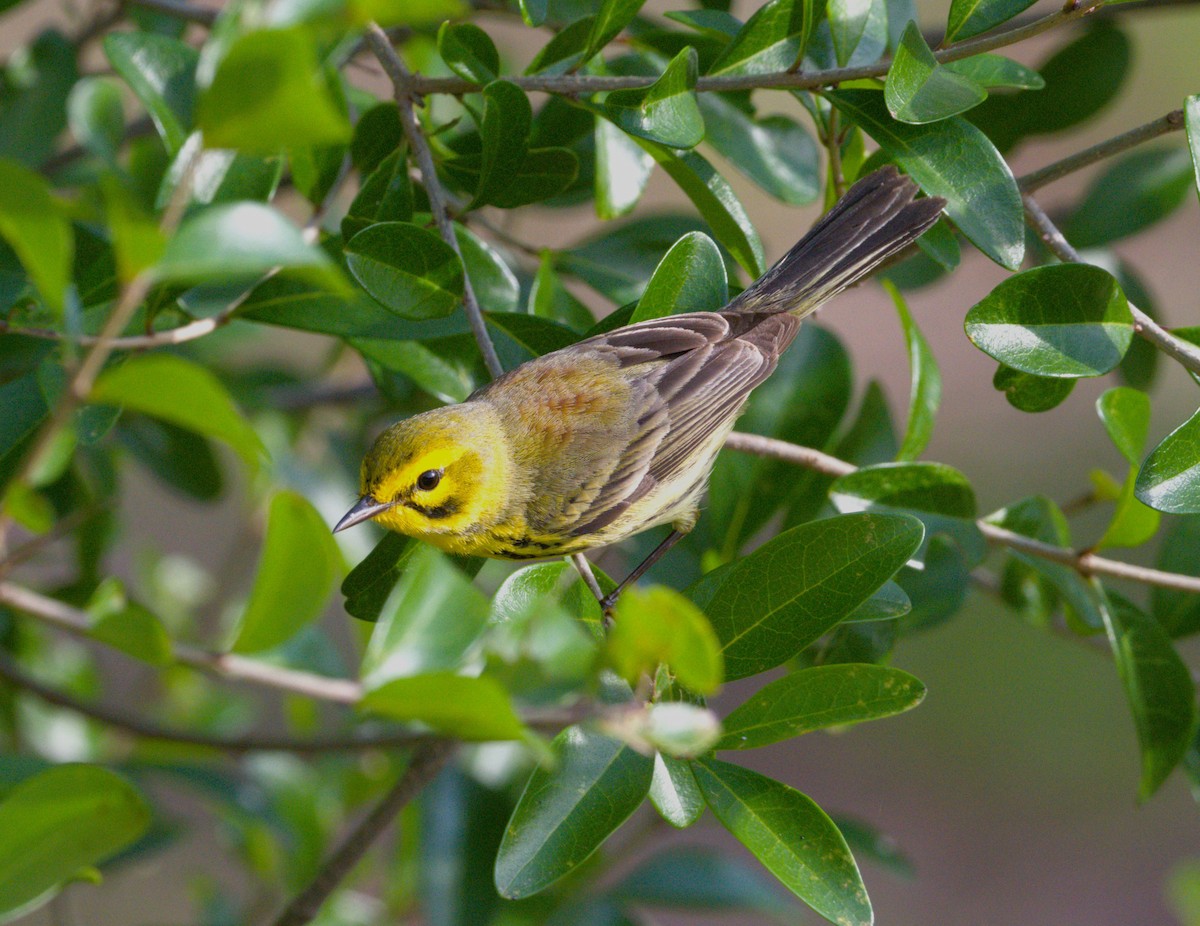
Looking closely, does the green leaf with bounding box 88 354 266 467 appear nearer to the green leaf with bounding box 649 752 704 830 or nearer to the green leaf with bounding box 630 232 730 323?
the green leaf with bounding box 649 752 704 830

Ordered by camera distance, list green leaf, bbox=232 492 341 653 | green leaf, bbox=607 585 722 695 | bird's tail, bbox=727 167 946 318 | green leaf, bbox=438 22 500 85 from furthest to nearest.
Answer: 1. bird's tail, bbox=727 167 946 318
2. green leaf, bbox=438 22 500 85
3. green leaf, bbox=232 492 341 653
4. green leaf, bbox=607 585 722 695

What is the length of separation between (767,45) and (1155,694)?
1544 mm

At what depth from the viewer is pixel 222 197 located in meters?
2.22

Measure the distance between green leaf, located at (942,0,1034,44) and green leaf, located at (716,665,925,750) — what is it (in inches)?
46.1

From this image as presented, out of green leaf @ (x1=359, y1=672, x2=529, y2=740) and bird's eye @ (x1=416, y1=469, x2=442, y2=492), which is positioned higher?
green leaf @ (x1=359, y1=672, x2=529, y2=740)

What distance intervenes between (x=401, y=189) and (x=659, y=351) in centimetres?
92

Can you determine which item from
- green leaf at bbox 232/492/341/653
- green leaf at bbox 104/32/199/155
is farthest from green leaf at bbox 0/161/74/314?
green leaf at bbox 104/32/199/155

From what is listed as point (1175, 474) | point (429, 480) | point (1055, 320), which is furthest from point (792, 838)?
point (429, 480)

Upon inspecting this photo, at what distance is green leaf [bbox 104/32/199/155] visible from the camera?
2.19 meters

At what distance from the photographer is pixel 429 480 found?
8.93 ft

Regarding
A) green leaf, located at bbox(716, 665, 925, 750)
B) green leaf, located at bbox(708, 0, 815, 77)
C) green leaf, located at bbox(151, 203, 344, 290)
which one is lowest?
green leaf, located at bbox(716, 665, 925, 750)

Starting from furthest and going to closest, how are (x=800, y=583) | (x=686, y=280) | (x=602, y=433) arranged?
1. (x=602, y=433)
2. (x=686, y=280)
3. (x=800, y=583)

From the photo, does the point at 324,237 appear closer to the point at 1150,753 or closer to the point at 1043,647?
the point at 1150,753

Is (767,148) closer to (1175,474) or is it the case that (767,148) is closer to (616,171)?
(616,171)
